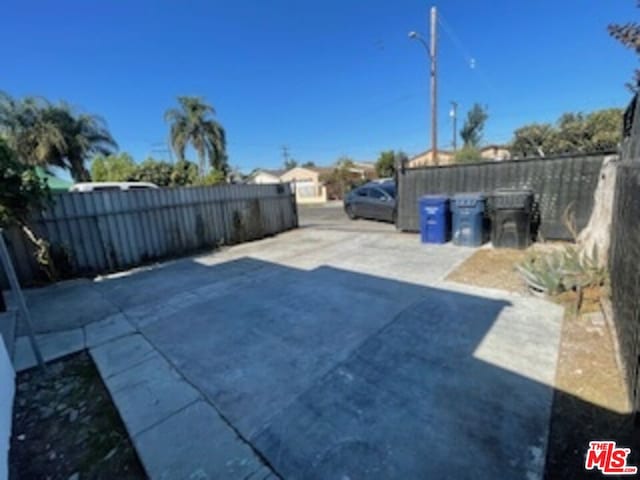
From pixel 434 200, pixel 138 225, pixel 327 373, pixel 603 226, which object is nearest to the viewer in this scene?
pixel 327 373

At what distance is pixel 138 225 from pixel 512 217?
319 inches

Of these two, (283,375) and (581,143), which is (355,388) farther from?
(581,143)

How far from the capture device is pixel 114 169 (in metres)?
23.4

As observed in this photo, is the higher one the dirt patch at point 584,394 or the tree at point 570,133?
the tree at point 570,133

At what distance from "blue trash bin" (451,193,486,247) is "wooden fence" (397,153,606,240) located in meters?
0.94

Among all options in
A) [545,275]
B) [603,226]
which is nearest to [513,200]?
[603,226]

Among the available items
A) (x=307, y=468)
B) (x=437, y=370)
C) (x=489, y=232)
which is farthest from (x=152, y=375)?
(x=489, y=232)

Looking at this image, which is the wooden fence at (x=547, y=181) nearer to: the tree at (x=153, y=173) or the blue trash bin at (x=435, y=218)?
the blue trash bin at (x=435, y=218)

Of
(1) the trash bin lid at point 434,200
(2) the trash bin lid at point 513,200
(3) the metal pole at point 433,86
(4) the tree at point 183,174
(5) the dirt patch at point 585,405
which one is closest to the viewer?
(5) the dirt patch at point 585,405

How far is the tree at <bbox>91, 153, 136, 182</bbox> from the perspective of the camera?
22688 mm

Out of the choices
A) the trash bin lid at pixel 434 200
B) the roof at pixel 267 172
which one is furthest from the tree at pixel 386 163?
the trash bin lid at pixel 434 200

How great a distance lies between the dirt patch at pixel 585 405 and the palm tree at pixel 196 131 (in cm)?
2468

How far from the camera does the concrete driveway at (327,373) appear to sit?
76.3 inches

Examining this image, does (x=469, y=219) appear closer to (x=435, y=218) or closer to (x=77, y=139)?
(x=435, y=218)
